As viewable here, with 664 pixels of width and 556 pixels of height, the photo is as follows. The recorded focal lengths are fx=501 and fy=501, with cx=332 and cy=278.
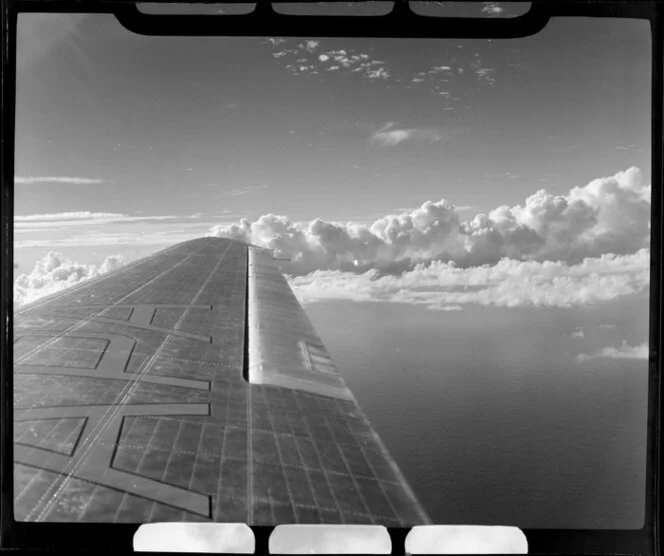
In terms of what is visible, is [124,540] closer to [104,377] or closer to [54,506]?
[54,506]

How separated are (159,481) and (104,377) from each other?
373 cm

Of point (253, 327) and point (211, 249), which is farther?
point (211, 249)

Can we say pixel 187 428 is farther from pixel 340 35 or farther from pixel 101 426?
pixel 340 35

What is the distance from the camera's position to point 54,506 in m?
4.19

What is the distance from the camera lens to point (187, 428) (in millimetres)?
6012

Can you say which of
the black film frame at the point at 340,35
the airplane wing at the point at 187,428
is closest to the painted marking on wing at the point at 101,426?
the airplane wing at the point at 187,428

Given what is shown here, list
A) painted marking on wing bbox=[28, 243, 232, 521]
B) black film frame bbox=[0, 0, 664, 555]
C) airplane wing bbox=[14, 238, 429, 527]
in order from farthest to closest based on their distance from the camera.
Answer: airplane wing bbox=[14, 238, 429, 527] < painted marking on wing bbox=[28, 243, 232, 521] < black film frame bbox=[0, 0, 664, 555]

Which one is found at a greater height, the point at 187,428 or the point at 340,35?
the point at 340,35

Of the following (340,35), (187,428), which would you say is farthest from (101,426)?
(340,35)

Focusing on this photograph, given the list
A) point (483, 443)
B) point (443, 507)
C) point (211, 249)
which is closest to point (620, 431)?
point (483, 443)

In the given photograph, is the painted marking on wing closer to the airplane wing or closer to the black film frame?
the airplane wing

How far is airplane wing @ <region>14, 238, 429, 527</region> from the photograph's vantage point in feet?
14.3

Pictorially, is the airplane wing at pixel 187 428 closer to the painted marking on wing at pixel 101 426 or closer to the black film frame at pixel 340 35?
the painted marking on wing at pixel 101 426

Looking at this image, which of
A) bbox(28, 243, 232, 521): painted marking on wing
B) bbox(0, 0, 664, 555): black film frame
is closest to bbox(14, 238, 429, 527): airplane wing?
bbox(28, 243, 232, 521): painted marking on wing
